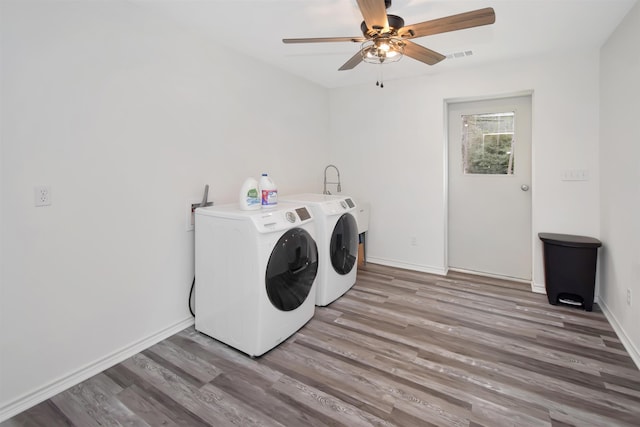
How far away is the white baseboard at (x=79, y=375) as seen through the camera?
1645 millimetres

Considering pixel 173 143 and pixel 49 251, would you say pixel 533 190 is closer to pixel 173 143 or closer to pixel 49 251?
pixel 173 143

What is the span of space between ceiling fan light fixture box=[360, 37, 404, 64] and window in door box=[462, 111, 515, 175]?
1835 mm

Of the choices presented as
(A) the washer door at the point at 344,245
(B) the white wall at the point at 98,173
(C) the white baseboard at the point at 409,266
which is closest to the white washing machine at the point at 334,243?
(A) the washer door at the point at 344,245

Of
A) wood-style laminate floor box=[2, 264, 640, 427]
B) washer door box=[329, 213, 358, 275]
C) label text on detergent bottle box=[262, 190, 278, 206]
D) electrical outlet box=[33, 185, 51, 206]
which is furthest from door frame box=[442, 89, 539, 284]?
electrical outlet box=[33, 185, 51, 206]

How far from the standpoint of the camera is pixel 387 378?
189cm

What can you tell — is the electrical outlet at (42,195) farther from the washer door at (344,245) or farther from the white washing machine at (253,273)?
the washer door at (344,245)

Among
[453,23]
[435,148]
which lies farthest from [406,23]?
[435,148]

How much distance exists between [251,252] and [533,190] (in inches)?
107

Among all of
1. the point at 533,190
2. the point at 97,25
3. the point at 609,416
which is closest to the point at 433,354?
the point at 609,416

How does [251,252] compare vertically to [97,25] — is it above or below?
below

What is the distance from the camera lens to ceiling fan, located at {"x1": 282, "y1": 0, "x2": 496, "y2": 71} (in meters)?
1.60

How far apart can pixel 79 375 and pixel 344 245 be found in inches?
82.5

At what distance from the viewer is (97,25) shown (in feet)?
6.23

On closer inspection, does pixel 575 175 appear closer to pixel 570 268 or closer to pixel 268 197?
pixel 570 268
